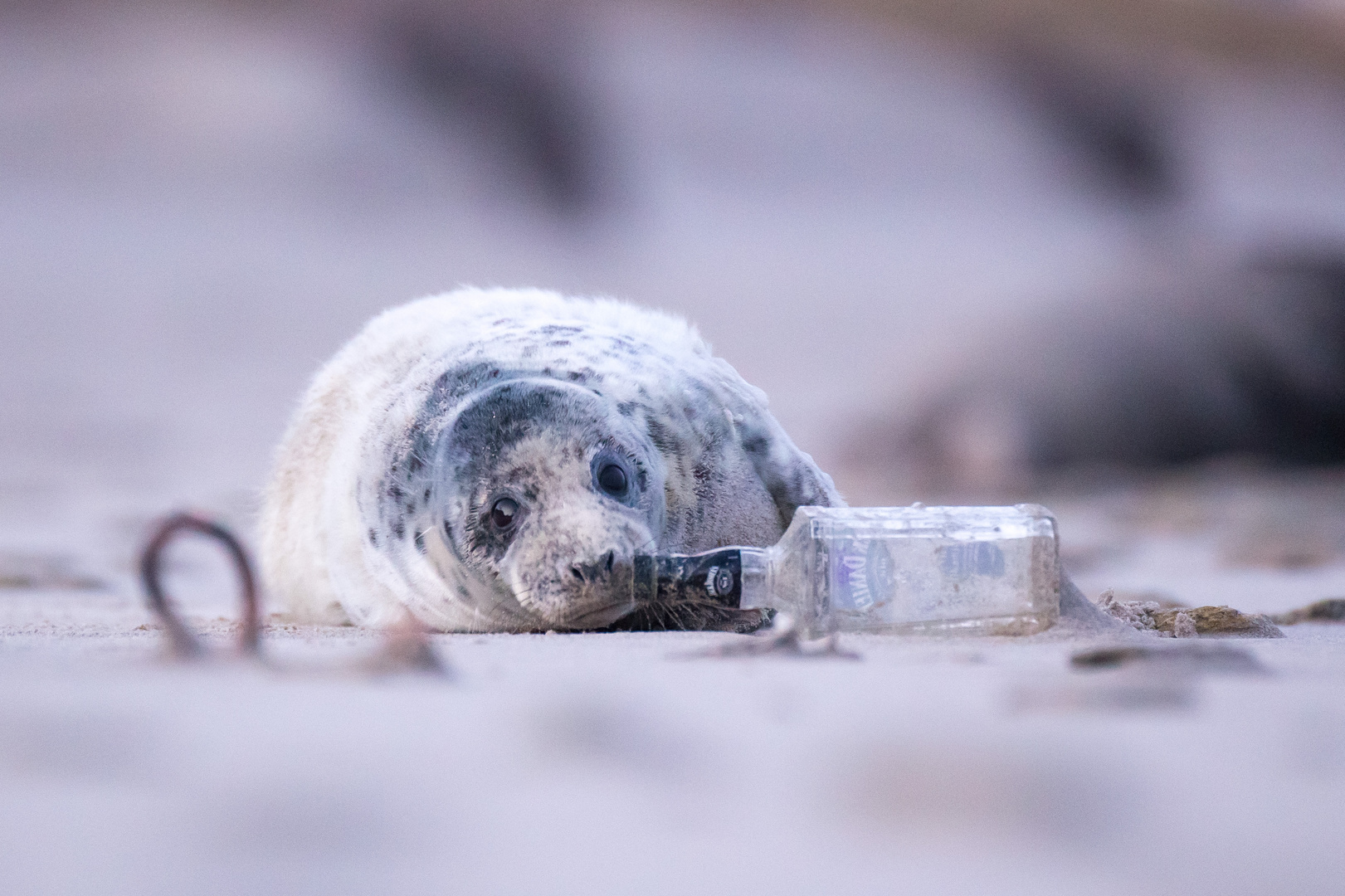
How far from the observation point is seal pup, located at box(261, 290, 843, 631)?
2863mm

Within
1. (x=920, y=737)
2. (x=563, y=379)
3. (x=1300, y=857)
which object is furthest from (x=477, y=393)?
(x=1300, y=857)

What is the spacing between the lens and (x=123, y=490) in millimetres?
7395

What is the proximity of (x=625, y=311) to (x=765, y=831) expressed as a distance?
8.76 ft

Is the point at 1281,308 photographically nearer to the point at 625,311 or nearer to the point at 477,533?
the point at 625,311

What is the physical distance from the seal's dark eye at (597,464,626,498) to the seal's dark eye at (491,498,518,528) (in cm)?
19

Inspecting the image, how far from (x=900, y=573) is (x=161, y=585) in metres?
1.40

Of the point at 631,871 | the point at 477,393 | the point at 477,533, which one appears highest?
the point at 477,393

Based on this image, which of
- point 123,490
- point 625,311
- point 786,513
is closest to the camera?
point 786,513

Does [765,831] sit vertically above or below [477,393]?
below

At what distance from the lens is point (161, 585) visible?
6.31ft

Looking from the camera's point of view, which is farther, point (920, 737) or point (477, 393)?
point (477, 393)

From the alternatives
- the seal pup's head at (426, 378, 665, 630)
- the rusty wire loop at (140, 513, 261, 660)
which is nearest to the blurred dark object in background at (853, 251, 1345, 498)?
the seal pup's head at (426, 378, 665, 630)

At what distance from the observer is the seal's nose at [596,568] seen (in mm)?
2729

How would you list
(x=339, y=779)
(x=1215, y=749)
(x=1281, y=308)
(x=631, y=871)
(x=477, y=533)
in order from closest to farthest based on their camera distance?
(x=631, y=871)
(x=339, y=779)
(x=1215, y=749)
(x=477, y=533)
(x=1281, y=308)
